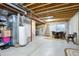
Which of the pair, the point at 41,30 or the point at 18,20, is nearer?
the point at 18,20

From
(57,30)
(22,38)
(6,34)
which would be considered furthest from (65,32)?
(6,34)

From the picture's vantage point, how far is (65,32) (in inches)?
414

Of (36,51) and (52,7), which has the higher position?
(52,7)

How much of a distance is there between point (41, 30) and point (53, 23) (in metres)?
4.30

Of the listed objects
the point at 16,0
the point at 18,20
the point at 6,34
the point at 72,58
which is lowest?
the point at 72,58

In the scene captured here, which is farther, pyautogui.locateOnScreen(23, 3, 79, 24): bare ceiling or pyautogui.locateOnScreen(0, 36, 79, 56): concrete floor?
pyautogui.locateOnScreen(23, 3, 79, 24): bare ceiling

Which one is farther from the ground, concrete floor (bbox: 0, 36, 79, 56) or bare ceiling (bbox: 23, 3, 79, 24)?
bare ceiling (bbox: 23, 3, 79, 24)

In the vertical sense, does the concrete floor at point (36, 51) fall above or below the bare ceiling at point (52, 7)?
below

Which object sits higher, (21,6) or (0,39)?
(21,6)

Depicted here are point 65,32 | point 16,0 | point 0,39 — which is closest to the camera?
point 16,0

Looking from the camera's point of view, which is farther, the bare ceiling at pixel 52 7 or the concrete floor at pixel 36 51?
the bare ceiling at pixel 52 7

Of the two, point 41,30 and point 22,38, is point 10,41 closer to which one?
point 22,38

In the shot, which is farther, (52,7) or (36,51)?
(52,7)

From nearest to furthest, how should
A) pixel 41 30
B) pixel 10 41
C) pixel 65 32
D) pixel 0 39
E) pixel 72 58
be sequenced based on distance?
pixel 72 58 < pixel 0 39 < pixel 10 41 < pixel 65 32 < pixel 41 30
